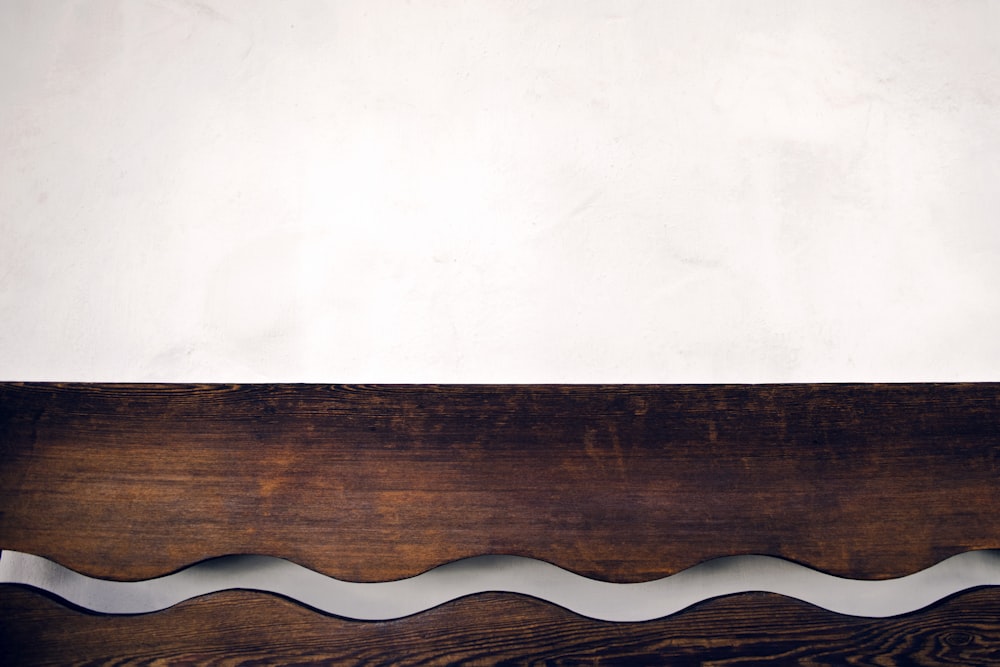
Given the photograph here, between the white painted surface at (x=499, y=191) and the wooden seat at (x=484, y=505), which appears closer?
the wooden seat at (x=484, y=505)

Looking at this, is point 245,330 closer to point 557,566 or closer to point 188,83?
point 188,83

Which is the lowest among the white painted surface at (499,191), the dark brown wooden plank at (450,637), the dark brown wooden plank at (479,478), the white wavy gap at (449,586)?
the dark brown wooden plank at (450,637)

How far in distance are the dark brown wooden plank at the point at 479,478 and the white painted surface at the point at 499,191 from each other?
8cm

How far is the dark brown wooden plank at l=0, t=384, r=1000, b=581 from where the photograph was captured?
0.88 m

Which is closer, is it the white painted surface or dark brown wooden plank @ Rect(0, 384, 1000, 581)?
dark brown wooden plank @ Rect(0, 384, 1000, 581)

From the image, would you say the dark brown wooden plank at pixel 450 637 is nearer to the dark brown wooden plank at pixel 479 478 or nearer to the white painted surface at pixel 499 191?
the dark brown wooden plank at pixel 479 478

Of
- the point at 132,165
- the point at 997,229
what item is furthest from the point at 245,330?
the point at 997,229

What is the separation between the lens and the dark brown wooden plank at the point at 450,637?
85cm

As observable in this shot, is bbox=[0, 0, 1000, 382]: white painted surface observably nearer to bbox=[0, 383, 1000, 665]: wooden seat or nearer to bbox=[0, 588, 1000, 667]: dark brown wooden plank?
bbox=[0, 383, 1000, 665]: wooden seat

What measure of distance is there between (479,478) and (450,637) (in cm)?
19

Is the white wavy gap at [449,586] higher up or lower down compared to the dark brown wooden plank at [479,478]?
lower down

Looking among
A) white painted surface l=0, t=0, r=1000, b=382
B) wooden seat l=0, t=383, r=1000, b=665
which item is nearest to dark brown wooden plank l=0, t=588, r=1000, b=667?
wooden seat l=0, t=383, r=1000, b=665

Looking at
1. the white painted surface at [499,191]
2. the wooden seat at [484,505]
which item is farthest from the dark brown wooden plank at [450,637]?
the white painted surface at [499,191]

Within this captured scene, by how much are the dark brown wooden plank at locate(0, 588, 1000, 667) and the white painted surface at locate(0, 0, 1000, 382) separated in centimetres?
30
